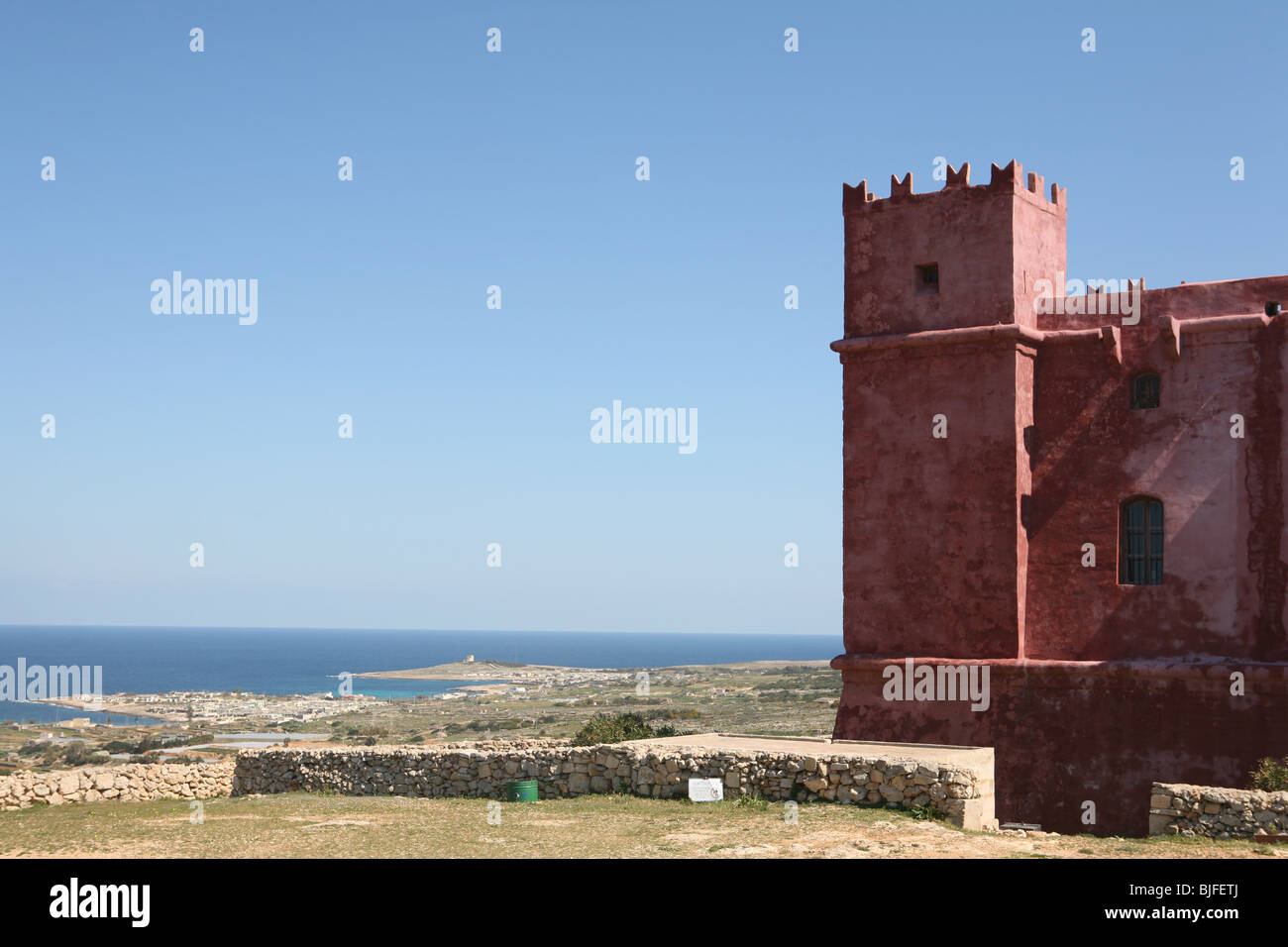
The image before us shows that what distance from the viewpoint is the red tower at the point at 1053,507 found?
66.6 feet

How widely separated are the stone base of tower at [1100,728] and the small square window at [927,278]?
20.9ft

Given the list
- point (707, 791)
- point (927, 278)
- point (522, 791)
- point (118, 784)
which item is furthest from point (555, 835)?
point (927, 278)

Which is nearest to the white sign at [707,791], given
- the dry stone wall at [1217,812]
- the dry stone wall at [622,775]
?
the dry stone wall at [622,775]

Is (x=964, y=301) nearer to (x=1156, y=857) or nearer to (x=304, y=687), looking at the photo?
(x=1156, y=857)

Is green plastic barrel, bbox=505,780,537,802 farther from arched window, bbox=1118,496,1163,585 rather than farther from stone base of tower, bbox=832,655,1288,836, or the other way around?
arched window, bbox=1118,496,1163,585

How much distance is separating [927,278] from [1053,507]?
14.9 feet

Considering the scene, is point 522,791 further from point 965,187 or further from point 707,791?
point 965,187

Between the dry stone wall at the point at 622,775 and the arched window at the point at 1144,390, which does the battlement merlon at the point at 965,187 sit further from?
the dry stone wall at the point at 622,775

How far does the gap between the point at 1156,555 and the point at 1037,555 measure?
6.10 ft

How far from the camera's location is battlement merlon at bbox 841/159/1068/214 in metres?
22.1

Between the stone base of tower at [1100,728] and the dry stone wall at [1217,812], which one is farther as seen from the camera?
the stone base of tower at [1100,728]

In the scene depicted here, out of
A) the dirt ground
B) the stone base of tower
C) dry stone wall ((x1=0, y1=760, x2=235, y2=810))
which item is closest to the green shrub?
the stone base of tower

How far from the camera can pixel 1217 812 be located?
15312mm
